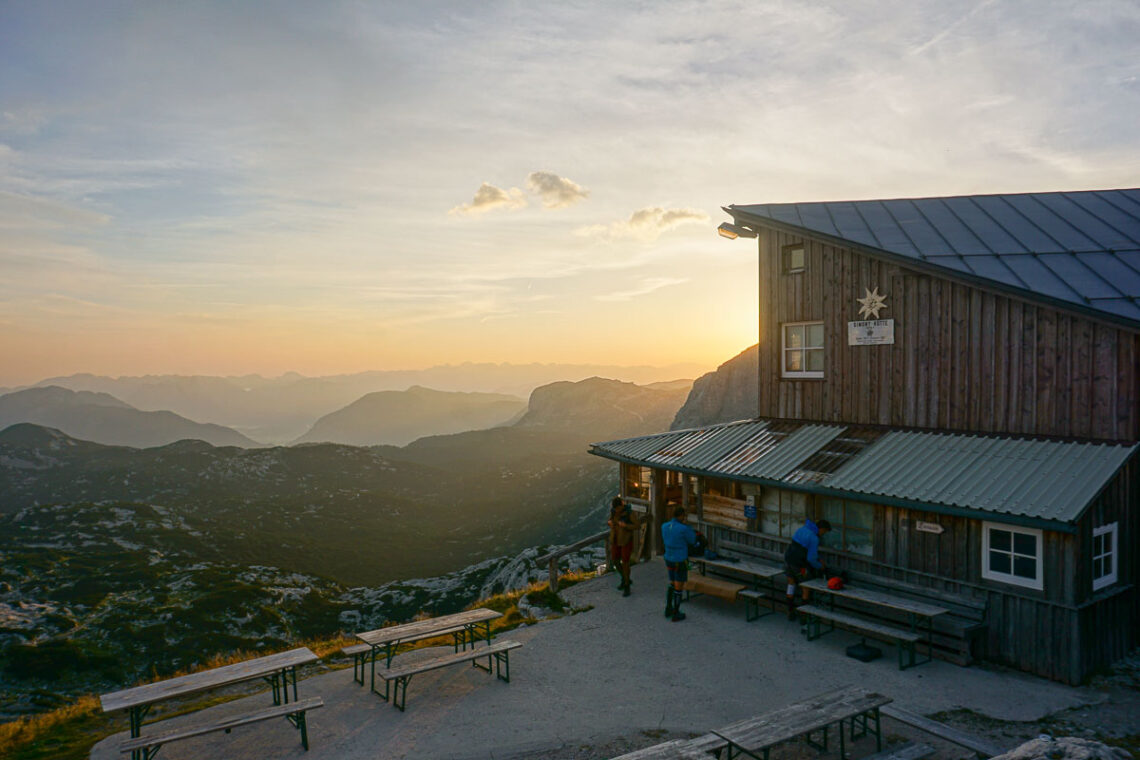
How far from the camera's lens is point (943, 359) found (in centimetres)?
1439

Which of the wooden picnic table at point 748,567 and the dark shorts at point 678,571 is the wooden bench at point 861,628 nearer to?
the wooden picnic table at point 748,567

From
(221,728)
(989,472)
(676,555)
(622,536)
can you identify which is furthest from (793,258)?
(221,728)

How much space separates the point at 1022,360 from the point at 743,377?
7249 cm

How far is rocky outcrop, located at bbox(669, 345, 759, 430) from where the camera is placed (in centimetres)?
8006

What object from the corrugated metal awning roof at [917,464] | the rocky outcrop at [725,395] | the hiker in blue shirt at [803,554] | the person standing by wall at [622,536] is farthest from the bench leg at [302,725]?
the rocky outcrop at [725,395]

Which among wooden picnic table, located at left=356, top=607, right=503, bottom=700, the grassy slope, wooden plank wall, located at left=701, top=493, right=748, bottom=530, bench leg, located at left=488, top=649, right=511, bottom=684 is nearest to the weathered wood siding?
wooden plank wall, located at left=701, top=493, right=748, bottom=530

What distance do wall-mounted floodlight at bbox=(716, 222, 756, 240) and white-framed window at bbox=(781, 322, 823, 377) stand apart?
10.3 feet

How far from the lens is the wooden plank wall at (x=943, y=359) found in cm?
1209

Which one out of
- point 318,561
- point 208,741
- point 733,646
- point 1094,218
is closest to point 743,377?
point 318,561

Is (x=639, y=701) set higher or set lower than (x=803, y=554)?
lower

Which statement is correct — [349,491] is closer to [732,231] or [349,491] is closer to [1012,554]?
[732,231]

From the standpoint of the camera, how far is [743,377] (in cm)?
Answer: 8438

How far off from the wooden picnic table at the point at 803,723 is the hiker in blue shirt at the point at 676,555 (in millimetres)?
5354

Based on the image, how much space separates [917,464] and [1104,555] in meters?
3.18
